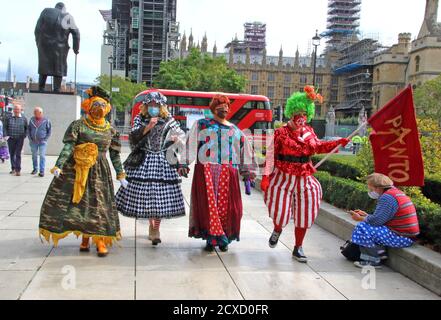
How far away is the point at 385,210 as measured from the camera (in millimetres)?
5156

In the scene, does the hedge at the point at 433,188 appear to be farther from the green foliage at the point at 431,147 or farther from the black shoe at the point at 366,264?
the black shoe at the point at 366,264

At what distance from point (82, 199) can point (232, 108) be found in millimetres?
27552

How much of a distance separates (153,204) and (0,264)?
1661mm

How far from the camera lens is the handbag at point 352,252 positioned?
5.51 meters

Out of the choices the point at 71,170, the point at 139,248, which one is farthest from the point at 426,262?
the point at 71,170

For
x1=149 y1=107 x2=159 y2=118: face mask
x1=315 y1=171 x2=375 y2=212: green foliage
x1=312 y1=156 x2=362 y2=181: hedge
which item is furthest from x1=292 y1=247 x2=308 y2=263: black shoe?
x1=312 y1=156 x2=362 y2=181: hedge

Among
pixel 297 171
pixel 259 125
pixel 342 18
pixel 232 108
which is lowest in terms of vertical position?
pixel 297 171

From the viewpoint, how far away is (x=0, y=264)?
485 centimetres

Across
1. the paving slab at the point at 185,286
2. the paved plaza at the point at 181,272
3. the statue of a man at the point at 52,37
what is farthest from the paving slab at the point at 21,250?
the statue of a man at the point at 52,37

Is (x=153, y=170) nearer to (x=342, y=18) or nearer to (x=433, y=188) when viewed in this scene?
(x=433, y=188)

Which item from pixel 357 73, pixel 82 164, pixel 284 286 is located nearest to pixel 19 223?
pixel 82 164

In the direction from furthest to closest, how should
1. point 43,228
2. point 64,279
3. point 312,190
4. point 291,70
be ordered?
point 291,70
point 312,190
point 43,228
point 64,279

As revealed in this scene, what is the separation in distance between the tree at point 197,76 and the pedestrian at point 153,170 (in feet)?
152

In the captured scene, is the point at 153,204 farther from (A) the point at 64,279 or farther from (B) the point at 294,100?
(B) the point at 294,100
